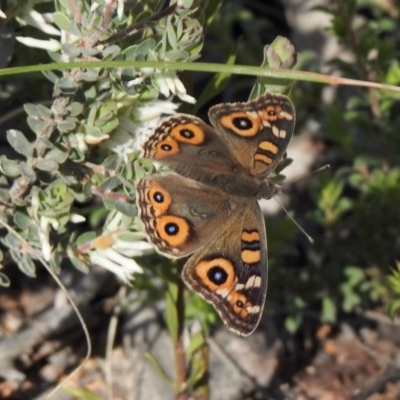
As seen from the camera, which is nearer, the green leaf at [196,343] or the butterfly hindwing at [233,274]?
the butterfly hindwing at [233,274]

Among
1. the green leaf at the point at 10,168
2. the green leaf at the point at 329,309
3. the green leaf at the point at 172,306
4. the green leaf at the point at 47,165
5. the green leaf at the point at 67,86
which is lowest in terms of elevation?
the green leaf at the point at 329,309

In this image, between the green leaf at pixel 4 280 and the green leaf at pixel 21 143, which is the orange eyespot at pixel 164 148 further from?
the green leaf at pixel 4 280

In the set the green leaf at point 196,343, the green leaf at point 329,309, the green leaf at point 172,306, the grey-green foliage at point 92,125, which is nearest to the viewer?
the grey-green foliage at point 92,125

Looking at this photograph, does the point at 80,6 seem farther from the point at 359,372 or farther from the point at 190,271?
the point at 359,372

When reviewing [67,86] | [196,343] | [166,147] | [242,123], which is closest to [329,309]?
[196,343]

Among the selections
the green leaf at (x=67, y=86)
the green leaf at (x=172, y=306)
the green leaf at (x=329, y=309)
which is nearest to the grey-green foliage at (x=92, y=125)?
the green leaf at (x=67, y=86)

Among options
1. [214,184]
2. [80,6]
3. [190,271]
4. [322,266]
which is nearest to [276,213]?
[322,266]

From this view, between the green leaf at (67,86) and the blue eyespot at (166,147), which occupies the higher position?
the green leaf at (67,86)

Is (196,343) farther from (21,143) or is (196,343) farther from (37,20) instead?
(37,20)
